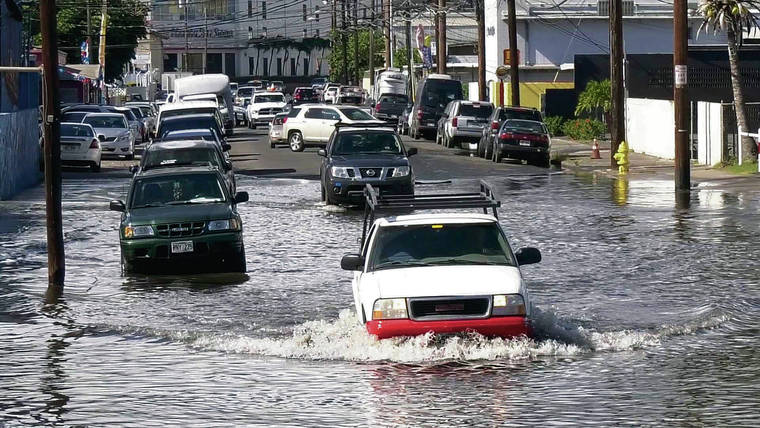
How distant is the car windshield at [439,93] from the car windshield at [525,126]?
1742 centimetres

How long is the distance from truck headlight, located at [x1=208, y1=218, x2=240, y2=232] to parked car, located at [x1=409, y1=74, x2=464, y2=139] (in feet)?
138

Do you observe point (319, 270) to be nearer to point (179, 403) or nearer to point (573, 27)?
point (179, 403)

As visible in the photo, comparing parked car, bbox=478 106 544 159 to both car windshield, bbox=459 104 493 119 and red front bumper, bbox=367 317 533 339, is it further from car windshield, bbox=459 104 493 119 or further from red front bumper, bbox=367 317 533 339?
red front bumper, bbox=367 317 533 339

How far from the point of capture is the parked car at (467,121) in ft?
177

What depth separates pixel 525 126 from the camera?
45938mm

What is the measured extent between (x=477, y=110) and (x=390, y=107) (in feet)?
64.2

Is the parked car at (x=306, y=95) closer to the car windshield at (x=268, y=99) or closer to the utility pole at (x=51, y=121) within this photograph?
the car windshield at (x=268, y=99)

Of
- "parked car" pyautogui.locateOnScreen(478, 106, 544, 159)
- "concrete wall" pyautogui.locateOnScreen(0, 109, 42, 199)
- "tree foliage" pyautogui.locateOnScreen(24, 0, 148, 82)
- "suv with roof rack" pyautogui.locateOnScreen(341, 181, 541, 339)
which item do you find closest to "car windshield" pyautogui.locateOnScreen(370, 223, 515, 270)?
"suv with roof rack" pyautogui.locateOnScreen(341, 181, 541, 339)

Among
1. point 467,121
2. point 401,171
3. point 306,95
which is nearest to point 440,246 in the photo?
point 401,171

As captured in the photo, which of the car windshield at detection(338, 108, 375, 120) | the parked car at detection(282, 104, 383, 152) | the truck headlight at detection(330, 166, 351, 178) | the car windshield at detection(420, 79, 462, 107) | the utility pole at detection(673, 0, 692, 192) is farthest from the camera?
the car windshield at detection(420, 79, 462, 107)

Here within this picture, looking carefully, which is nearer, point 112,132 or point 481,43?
point 112,132

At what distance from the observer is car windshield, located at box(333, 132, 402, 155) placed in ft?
102

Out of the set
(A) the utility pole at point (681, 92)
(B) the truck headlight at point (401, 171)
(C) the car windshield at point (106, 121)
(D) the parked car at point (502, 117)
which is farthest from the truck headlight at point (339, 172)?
(C) the car windshield at point (106, 121)

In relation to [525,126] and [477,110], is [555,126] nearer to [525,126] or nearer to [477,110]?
[477,110]
